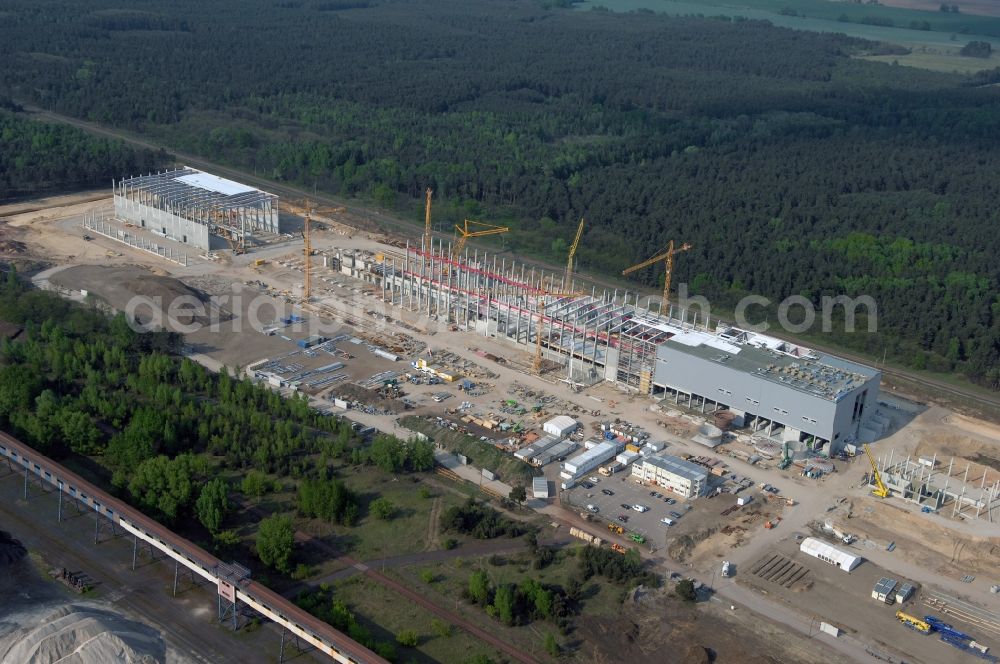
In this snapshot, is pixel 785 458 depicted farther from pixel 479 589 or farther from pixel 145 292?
pixel 145 292

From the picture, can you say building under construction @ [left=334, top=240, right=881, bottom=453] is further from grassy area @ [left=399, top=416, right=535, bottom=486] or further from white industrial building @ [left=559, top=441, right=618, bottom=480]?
grassy area @ [left=399, top=416, right=535, bottom=486]

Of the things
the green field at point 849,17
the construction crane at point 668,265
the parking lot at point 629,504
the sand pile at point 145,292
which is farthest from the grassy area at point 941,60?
the parking lot at point 629,504

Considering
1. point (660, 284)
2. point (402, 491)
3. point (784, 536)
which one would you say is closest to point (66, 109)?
point (660, 284)

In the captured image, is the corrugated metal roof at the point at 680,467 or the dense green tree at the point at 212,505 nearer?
the dense green tree at the point at 212,505

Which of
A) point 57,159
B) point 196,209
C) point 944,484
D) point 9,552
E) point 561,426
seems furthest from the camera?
point 57,159

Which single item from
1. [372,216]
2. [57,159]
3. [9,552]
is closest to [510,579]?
[9,552]

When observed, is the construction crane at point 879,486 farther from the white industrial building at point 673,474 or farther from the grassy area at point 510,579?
the grassy area at point 510,579

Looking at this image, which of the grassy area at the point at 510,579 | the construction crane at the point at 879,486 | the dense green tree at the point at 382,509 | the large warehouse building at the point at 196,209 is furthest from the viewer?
the large warehouse building at the point at 196,209

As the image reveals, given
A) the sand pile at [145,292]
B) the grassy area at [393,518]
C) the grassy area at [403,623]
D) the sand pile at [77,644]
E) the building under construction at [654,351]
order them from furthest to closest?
the sand pile at [145,292]
the building under construction at [654,351]
the grassy area at [393,518]
the grassy area at [403,623]
the sand pile at [77,644]
